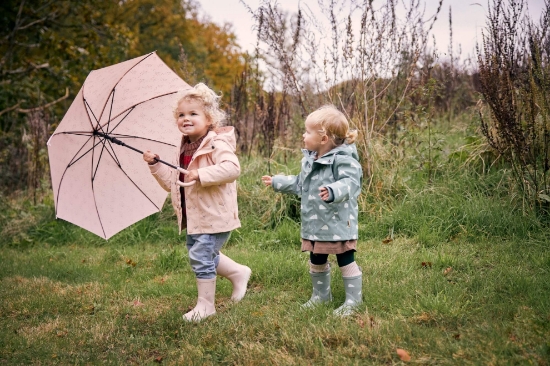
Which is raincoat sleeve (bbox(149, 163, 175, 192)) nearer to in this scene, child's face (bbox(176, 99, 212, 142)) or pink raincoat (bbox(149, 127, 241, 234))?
pink raincoat (bbox(149, 127, 241, 234))

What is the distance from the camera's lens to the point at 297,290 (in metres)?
4.25

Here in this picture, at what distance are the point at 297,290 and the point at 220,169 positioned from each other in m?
1.20

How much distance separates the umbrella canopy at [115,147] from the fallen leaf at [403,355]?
7.79ft

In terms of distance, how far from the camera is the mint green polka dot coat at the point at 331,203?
3.58 m

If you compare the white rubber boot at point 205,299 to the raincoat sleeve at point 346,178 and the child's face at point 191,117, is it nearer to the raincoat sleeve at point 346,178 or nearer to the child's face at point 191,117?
the child's face at point 191,117

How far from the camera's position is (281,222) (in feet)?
19.8

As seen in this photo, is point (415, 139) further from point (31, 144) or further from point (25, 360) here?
point (31, 144)

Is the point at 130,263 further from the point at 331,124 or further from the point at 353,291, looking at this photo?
the point at 331,124

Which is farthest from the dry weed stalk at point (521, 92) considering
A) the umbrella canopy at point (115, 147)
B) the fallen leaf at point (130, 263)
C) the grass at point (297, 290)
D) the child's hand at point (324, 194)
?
the fallen leaf at point (130, 263)

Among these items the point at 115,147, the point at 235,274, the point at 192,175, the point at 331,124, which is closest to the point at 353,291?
the point at 235,274

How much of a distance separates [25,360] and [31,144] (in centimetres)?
659

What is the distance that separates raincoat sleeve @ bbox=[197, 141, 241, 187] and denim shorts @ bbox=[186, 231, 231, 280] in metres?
0.43

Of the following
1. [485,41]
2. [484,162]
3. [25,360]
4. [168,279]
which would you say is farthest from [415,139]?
[25,360]

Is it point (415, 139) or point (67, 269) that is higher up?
point (415, 139)
